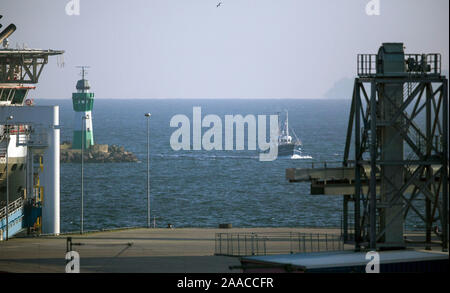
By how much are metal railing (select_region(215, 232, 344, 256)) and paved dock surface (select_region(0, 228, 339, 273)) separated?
2.92ft

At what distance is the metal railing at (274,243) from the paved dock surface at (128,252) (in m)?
0.89

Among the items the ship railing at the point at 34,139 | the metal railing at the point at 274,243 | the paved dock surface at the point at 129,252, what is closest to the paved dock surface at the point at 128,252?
the paved dock surface at the point at 129,252

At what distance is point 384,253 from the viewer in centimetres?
4216

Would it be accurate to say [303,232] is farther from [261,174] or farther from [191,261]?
[261,174]

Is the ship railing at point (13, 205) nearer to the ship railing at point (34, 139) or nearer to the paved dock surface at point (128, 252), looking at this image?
the ship railing at point (34, 139)

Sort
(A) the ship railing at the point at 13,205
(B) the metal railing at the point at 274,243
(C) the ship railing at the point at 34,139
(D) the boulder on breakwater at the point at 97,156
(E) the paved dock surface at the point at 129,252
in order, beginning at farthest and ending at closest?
(D) the boulder on breakwater at the point at 97,156
(C) the ship railing at the point at 34,139
(A) the ship railing at the point at 13,205
(B) the metal railing at the point at 274,243
(E) the paved dock surface at the point at 129,252

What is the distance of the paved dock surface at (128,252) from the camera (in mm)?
42688

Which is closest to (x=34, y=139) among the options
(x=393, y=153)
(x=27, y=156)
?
(x=27, y=156)

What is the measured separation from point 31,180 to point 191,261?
21.2m

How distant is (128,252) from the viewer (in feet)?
158

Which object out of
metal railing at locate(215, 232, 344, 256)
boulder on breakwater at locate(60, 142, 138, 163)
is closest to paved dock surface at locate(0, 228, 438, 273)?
metal railing at locate(215, 232, 344, 256)

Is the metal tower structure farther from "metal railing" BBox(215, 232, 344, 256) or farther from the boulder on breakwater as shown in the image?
the boulder on breakwater
